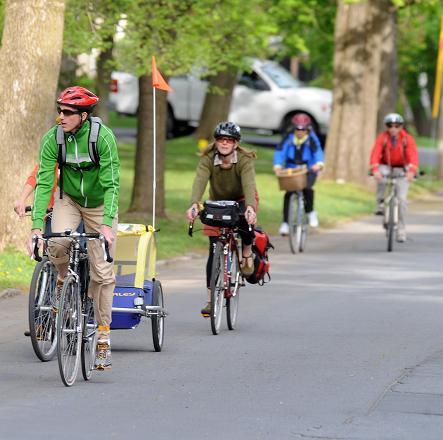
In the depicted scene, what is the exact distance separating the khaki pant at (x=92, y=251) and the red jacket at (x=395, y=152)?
11.2 meters

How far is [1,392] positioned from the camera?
9.43m

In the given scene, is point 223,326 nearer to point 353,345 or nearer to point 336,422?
point 353,345

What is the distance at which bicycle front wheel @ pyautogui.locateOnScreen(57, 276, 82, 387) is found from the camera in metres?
9.53

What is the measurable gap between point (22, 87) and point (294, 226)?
4.87 m

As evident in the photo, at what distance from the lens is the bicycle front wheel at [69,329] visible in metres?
9.53

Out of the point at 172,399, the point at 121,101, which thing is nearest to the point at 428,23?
the point at 121,101

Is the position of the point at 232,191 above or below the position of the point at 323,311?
above

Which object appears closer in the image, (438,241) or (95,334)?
(95,334)

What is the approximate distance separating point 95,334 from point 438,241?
13.0 metres

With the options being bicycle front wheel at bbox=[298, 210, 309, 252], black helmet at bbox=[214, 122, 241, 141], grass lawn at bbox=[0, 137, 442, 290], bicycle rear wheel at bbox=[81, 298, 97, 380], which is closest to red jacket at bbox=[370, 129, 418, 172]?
bicycle front wheel at bbox=[298, 210, 309, 252]

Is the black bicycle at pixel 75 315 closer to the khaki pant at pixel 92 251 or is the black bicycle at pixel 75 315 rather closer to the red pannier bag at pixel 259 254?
the khaki pant at pixel 92 251

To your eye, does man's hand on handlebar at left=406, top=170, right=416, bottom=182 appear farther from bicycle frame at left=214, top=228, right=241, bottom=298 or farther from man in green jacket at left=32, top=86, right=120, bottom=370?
man in green jacket at left=32, top=86, right=120, bottom=370

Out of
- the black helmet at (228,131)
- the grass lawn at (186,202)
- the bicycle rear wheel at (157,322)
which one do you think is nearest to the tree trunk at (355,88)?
the grass lawn at (186,202)

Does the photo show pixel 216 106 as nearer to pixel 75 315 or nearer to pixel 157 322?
pixel 157 322
